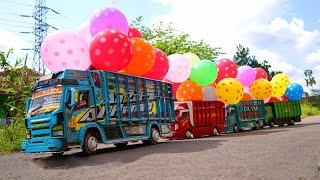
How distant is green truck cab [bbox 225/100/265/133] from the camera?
28972 millimetres

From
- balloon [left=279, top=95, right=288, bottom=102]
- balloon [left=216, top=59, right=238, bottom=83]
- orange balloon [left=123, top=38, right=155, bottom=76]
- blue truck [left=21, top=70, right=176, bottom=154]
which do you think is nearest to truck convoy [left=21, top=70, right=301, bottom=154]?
blue truck [left=21, top=70, right=176, bottom=154]

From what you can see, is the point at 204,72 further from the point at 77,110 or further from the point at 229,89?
the point at 77,110

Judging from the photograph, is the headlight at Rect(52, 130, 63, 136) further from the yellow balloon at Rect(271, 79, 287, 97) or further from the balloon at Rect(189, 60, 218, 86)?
the yellow balloon at Rect(271, 79, 287, 97)

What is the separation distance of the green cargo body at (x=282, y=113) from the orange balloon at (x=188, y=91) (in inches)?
544

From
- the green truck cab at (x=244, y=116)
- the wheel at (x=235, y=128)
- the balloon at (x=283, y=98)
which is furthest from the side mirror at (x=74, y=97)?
the balloon at (x=283, y=98)

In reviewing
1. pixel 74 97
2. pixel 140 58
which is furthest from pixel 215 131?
pixel 74 97

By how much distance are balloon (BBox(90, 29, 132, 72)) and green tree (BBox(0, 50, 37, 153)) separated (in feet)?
22.3

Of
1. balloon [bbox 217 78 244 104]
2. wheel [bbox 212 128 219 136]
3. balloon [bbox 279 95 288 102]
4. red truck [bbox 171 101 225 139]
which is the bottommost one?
wheel [bbox 212 128 219 136]

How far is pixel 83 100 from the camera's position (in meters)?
14.8

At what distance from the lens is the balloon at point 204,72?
2119 cm

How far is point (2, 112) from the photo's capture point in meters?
36.3

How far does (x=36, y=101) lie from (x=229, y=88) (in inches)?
440

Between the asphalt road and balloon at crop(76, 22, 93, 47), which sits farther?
balloon at crop(76, 22, 93, 47)

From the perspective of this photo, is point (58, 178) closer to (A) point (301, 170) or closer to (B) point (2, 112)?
(A) point (301, 170)
